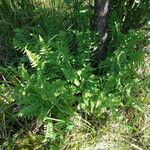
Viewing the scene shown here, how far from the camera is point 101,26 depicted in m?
Result: 2.77

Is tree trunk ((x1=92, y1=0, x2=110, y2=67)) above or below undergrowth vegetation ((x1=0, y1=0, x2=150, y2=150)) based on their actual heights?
above

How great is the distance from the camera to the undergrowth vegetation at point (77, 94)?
251 cm

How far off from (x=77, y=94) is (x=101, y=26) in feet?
1.67

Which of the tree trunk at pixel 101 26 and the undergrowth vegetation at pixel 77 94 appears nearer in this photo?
the undergrowth vegetation at pixel 77 94

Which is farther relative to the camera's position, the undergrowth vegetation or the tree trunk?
the tree trunk

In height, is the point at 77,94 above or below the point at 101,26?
below

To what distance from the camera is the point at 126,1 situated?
9.66 ft

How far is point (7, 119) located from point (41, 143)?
31 centimetres

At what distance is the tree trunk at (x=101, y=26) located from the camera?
265 centimetres

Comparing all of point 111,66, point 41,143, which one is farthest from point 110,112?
point 41,143

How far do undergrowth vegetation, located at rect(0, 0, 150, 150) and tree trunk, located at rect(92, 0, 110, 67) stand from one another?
5 cm

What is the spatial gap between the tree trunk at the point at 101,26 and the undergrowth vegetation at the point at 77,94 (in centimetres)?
5

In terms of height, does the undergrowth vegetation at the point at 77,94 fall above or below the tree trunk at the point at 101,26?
below

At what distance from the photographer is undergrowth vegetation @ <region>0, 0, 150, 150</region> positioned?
98.7 inches
